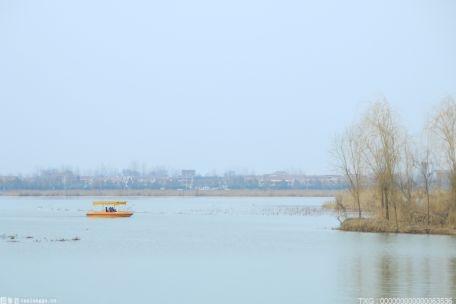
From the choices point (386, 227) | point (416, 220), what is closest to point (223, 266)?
point (386, 227)

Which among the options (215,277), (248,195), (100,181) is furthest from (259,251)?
(100,181)

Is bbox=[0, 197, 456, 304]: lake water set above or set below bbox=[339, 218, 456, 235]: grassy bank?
below

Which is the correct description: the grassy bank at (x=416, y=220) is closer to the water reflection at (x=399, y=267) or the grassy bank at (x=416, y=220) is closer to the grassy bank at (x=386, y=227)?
the grassy bank at (x=386, y=227)

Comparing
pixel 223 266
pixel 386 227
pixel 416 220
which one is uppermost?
pixel 416 220

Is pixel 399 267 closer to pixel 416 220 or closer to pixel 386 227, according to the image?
pixel 386 227

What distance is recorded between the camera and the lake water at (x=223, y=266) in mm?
22016

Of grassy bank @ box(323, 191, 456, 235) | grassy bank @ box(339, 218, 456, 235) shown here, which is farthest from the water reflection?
grassy bank @ box(323, 191, 456, 235)

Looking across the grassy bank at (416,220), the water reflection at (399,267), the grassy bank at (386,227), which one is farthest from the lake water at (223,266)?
the grassy bank at (416,220)

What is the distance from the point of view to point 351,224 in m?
45.2

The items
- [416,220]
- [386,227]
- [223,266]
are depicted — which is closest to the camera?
[223,266]

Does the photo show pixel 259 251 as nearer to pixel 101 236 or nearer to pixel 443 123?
pixel 101 236

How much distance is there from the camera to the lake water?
22.0 meters

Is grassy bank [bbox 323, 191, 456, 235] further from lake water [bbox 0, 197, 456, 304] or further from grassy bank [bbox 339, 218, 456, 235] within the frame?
lake water [bbox 0, 197, 456, 304]

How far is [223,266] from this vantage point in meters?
28.8
